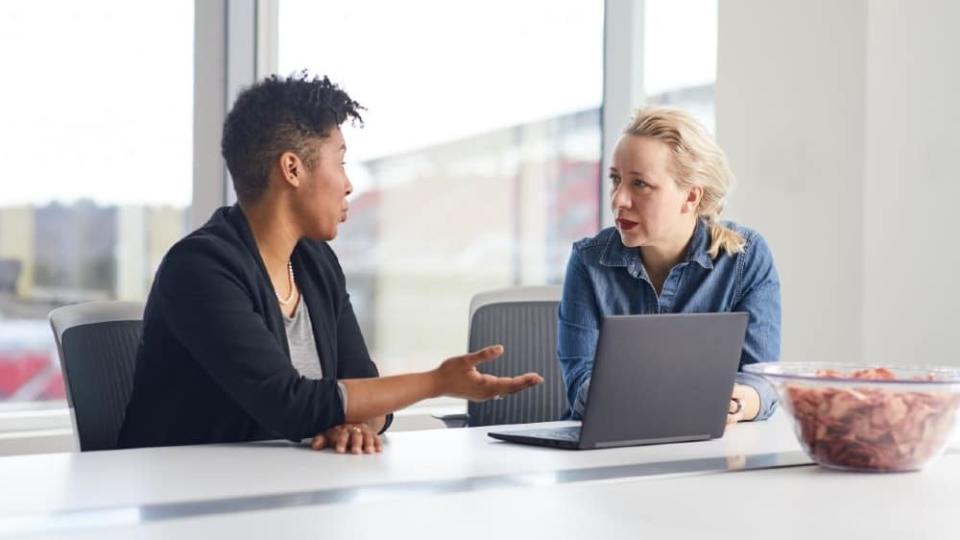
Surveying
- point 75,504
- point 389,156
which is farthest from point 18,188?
point 75,504

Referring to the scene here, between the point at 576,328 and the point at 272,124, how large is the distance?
2.56 ft

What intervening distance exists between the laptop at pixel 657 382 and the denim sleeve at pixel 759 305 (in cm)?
47

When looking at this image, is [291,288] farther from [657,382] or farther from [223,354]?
[657,382]

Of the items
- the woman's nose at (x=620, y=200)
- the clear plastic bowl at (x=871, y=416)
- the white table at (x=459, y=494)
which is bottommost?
the white table at (x=459, y=494)

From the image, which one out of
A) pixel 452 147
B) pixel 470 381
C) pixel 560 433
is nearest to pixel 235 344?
pixel 470 381

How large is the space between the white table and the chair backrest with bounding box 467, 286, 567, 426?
0.86m

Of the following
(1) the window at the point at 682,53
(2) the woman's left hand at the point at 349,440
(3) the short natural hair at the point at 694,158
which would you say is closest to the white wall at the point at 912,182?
(1) the window at the point at 682,53

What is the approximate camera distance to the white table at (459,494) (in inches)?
53.2

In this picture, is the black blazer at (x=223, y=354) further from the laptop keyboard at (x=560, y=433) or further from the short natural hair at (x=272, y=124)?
the laptop keyboard at (x=560, y=433)

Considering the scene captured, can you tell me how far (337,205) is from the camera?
2291 millimetres

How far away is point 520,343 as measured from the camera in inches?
112

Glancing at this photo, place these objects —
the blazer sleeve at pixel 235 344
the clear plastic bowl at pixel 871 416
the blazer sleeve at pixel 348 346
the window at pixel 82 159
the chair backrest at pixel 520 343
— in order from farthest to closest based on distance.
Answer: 1. the window at pixel 82 159
2. the chair backrest at pixel 520 343
3. the blazer sleeve at pixel 348 346
4. the blazer sleeve at pixel 235 344
5. the clear plastic bowl at pixel 871 416

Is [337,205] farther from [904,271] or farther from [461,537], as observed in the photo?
[904,271]

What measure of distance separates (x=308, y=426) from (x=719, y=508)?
2.41ft
